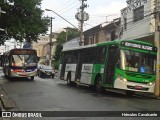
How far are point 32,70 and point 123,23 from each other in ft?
33.6

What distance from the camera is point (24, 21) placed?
35.6 metres

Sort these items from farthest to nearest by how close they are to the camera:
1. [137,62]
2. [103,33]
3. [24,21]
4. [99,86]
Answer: [103,33] → [24,21] → [99,86] → [137,62]

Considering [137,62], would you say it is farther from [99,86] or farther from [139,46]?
[99,86]

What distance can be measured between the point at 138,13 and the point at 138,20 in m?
0.69

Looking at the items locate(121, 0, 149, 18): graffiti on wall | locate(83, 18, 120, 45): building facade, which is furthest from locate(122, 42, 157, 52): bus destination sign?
locate(83, 18, 120, 45): building facade

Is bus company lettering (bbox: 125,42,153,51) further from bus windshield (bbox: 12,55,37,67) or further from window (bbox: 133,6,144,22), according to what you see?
bus windshield (bbox: 12,55,37,67)

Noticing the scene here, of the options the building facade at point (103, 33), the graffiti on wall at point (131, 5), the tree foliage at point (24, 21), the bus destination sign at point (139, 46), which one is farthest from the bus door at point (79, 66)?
the building facade at point (103, 33)

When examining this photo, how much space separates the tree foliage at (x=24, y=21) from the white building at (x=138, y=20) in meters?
8.06

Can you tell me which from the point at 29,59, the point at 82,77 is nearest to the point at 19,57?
the point at 29,59

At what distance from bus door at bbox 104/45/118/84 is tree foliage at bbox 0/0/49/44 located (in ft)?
50.3

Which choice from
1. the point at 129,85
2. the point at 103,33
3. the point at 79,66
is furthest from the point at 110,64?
the point at 103,33

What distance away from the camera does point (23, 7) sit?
3478 centimetres

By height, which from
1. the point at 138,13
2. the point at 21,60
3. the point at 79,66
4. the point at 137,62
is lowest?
the point at 79,66

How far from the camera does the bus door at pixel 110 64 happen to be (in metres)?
19.6
